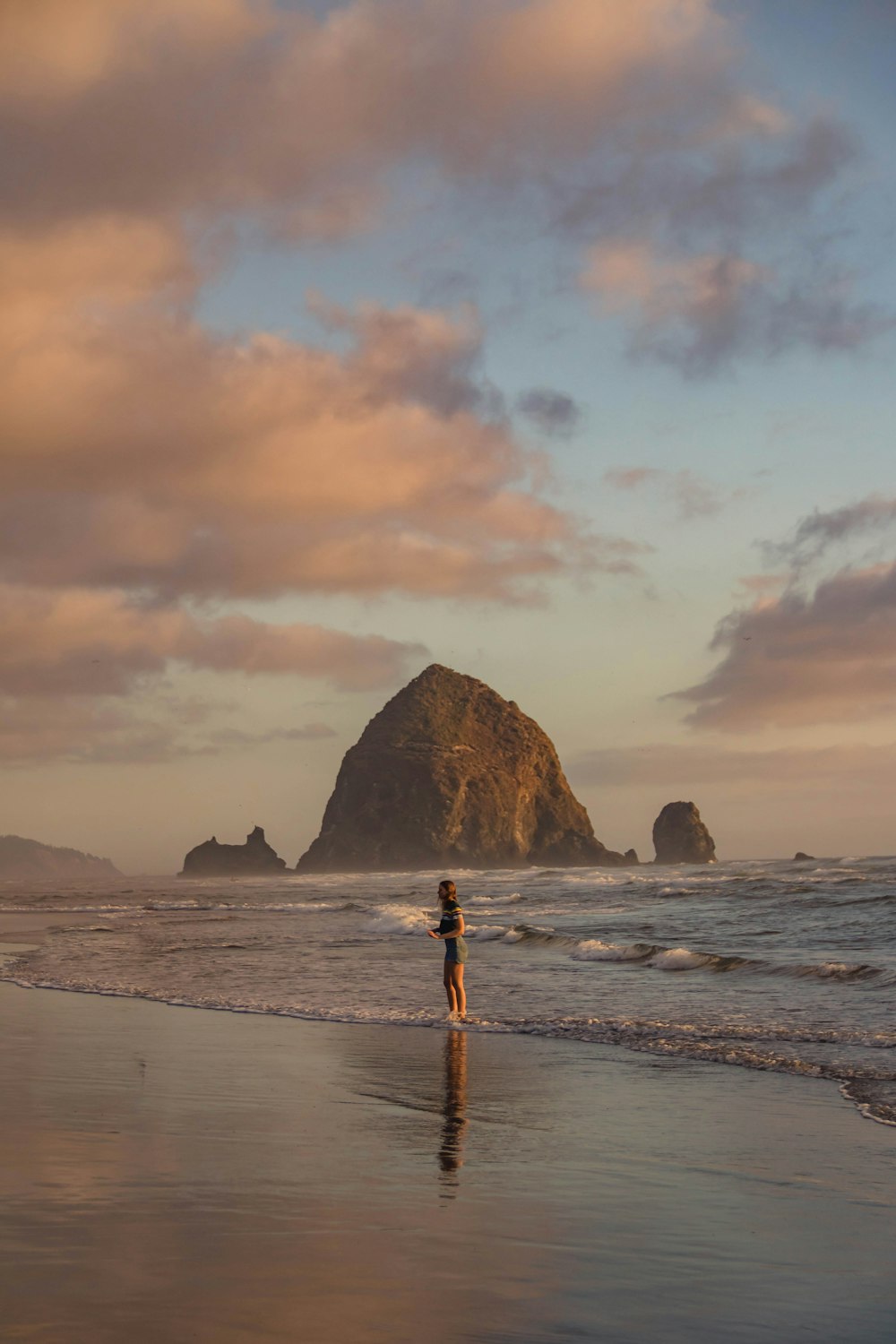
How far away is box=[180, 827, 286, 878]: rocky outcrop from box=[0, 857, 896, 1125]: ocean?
139 m

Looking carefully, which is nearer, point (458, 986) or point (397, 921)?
point (458, 986)

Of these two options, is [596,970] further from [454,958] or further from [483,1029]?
[483,1029]

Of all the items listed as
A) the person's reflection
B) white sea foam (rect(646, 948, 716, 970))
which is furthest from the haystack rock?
the person's reflection

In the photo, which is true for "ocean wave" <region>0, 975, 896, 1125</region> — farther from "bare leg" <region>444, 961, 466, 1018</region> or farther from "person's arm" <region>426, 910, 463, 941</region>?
"person's arm" <region>426, 910, 463, 941</region>

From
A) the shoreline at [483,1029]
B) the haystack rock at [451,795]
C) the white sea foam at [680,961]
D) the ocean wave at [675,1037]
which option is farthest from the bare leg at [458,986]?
the haystack rock at [451,795]

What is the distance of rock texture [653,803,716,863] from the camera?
175250mm

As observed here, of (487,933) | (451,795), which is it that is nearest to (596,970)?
(487,933)

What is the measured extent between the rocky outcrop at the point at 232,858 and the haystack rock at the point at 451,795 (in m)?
5.90

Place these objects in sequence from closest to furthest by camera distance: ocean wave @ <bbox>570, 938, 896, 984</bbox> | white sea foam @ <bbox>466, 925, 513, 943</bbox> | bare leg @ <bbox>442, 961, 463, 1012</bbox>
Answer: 1. bare leg @ <bbox>442, 961, 463, 1012</bbox>
2. ocean wave @ <bbox>570, 938, 896, 984</bbox>
3. white sea foam @ <bbox>466, 925, 513, 943</bbox>

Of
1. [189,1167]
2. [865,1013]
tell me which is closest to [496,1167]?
[189,1167]

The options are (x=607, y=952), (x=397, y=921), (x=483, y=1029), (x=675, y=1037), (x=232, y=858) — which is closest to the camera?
(x=675, y=1037)

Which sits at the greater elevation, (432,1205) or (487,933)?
(432,1205)

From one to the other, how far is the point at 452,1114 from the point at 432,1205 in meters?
3.12

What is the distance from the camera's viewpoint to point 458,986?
16.7 meters
